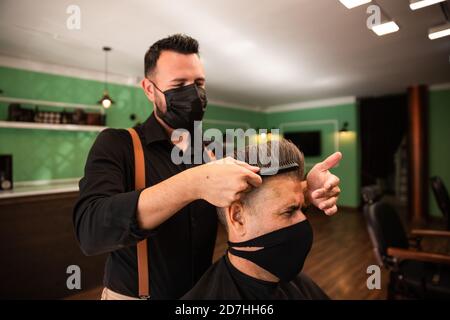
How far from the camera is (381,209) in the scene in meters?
A: 2.27

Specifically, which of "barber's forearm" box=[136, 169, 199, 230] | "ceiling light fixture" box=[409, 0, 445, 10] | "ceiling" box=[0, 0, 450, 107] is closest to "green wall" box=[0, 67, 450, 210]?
"ceiling" box=[0, 0, 450, 107]

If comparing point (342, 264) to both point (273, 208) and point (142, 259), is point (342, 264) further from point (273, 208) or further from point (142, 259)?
point (142, 259)

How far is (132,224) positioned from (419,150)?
6.41m

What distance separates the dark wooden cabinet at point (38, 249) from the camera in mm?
2436

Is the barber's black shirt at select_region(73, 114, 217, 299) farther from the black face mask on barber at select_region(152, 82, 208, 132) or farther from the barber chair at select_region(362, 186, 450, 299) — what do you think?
the barber chair at select_region(362, 186, 450, 299)

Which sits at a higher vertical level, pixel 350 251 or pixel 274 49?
pixel 274 49

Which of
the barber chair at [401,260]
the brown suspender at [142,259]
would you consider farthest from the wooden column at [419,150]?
the brown suspender at [142,259]

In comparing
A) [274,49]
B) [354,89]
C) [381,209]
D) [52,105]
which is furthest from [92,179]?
[354,89]

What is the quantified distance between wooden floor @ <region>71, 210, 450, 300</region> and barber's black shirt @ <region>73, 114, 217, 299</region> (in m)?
1.14

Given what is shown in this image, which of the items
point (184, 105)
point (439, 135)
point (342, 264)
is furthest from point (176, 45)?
point (439, 135)

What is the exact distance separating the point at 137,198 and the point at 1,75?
12.9 feet

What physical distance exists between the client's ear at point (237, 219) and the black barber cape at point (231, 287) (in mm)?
178

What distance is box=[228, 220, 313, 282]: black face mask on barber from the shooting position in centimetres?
83
